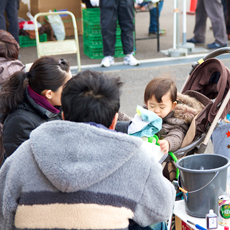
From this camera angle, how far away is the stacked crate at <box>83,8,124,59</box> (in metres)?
6.17

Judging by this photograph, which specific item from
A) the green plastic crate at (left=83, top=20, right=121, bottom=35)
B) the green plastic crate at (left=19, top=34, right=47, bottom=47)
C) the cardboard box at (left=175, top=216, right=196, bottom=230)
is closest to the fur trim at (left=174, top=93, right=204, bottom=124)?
the cardboard box at (left=175, top=216, right=196, bottom=230)

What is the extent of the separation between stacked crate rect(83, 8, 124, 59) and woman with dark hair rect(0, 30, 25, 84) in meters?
3.20

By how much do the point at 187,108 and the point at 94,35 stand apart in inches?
158

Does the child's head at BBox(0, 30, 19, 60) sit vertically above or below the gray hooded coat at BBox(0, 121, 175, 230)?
above

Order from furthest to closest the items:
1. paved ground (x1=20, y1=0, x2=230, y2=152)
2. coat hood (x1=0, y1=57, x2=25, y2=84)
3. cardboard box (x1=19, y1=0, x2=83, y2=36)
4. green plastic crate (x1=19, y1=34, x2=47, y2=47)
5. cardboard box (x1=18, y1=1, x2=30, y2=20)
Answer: cardboard box (x1=18, y1=1, x2=30, y2=20) → cardboard box (x1=19, y1=0, x2=83, y2=36) → green plastic crate (x1=19, y1=34, x2=47, y2=47) → paved ground (x1=20, y1=0, x2=230, y2=152) → coat hood (x1=0, y1=57, x2=25, y2=84)

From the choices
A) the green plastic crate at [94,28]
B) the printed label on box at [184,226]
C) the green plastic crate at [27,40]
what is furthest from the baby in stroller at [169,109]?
the green plastic crate at [27,40]

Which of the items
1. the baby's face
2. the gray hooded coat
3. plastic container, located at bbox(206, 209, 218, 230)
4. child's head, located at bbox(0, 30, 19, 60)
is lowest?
plastic container, located at bbox(206, 209, 218, 230)

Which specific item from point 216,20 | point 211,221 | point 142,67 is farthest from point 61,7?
point 211,221

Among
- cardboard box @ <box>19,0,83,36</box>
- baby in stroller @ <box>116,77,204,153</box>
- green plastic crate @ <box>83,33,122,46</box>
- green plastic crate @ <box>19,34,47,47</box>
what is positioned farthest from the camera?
cardboard box @ <box>19,0,83,36</box>

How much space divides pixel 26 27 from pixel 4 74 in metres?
4.87

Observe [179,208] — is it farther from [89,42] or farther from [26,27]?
[26,27]

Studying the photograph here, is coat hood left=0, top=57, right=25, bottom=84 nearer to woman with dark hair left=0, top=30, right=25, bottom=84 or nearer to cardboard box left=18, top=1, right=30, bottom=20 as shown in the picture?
woman with dark hair left=0, top=30, right=25, bottom=84

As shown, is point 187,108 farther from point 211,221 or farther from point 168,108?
point 211,221

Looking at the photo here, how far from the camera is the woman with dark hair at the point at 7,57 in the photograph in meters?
3.02
